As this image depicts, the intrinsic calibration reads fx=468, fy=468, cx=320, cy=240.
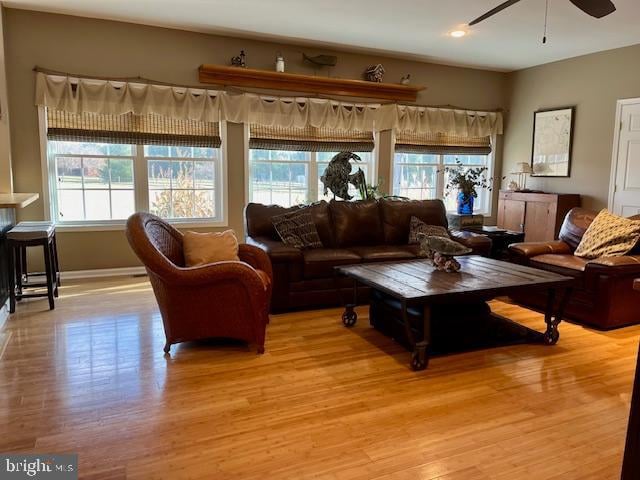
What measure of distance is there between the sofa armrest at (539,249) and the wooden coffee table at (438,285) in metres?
0.82

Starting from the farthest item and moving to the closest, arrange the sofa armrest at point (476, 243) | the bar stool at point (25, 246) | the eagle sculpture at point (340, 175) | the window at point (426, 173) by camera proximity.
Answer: the window at point (426, 173)
the eagle sculpture at point (340, 175)
the sofa armrest at point (476, 243)
the bar stool at point (25, 246)

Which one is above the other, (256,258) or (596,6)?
(596,6)

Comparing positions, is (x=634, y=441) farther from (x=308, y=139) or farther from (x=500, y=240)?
(x=308, y=139)

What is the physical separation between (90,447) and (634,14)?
5678mm

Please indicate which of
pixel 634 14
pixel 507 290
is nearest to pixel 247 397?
pixel 507 290

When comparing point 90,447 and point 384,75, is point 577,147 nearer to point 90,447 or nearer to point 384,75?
point 384,75

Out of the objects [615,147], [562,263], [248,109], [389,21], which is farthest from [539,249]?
[248,109]

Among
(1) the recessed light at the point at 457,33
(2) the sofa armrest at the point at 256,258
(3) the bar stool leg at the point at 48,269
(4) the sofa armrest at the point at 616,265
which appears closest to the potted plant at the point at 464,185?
(1) the recessed light at the point at 457,33

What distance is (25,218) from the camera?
5.05 m

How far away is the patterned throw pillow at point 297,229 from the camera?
4.36 metres

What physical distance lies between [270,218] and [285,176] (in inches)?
69.7

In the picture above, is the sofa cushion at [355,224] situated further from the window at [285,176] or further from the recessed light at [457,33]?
the recessed light at [457,33]

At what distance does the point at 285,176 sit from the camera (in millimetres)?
6230

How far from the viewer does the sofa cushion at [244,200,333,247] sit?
15.0 feet
